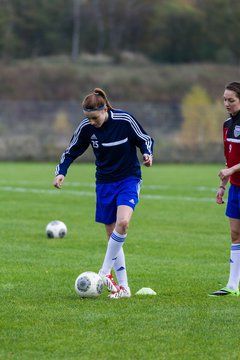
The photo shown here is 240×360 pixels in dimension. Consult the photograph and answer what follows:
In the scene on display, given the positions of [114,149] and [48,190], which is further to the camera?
[48,190]

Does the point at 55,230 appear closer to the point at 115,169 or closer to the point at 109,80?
the point at 115,169

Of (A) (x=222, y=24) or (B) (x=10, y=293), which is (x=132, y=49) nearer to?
(A) (x=222, y=24)

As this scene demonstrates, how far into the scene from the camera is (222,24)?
8900cm

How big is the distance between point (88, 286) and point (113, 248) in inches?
19.1

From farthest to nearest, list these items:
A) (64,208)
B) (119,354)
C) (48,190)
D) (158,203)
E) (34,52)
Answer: (34,52) < (48,190) < (158,203) < (64,208) < (119,354)

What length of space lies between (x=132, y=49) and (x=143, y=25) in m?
3.51

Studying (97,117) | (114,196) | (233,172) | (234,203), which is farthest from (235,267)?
(97,117)

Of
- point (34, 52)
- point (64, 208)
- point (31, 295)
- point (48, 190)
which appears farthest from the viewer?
point (34, 52)

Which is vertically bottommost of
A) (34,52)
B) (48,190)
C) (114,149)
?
(48,190)

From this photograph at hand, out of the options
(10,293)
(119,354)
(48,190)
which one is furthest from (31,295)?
(48,190)

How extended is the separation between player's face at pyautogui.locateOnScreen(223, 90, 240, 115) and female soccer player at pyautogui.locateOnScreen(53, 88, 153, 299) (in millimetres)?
875

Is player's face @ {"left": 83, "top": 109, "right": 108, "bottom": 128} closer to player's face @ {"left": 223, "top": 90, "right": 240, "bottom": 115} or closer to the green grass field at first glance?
player's face @ {"left": 223, "top": 90, "right": 240, "bottom": 115}

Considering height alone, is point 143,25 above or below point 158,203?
above

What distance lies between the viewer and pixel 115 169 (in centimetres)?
910
